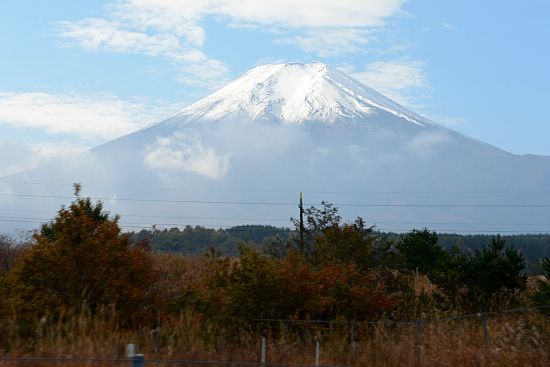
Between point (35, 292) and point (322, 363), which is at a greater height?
point (35, 292)

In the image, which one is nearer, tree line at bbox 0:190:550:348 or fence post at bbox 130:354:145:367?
fence post at bbox 130:354:145:367

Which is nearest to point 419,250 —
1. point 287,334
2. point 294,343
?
point 287,334

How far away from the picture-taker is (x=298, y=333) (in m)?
11.7

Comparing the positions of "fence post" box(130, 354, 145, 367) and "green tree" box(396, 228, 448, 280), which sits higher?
"green tree" box(396, 228, 448, 280)

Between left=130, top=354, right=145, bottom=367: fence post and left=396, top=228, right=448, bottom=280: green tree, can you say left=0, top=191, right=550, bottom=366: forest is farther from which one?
left=396, top=228, right=448, bottom=280: green tree

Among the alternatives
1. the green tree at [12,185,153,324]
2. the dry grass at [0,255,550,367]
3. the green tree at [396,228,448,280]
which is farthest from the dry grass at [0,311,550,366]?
the green tree at [396,228,448,280]

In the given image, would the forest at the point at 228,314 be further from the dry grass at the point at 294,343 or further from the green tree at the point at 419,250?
the green tree at the point at 419,250

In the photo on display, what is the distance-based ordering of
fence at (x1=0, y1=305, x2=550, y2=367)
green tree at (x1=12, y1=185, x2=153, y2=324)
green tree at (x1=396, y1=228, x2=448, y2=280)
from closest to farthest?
fence at (x1=0, y1=305, x2=550, y2=367) → green tree at (x1=12, y1=185, x2=153, y2=324) → green tree at (x1=396, y1=228, x2=448, y2=280)

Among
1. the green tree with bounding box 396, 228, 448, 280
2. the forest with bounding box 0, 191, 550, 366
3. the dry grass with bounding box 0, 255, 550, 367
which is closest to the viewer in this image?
the dry grass with bounding box 0, 255, 550, 367

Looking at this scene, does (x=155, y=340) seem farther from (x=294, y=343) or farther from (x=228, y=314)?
(x=228, y=314)

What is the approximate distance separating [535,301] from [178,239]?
57879mm

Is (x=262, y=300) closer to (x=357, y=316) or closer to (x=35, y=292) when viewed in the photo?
(x=357, y=316)

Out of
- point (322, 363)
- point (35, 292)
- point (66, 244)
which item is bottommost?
point (322, 363)

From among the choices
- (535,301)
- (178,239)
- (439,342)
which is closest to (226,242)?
(178,239)
